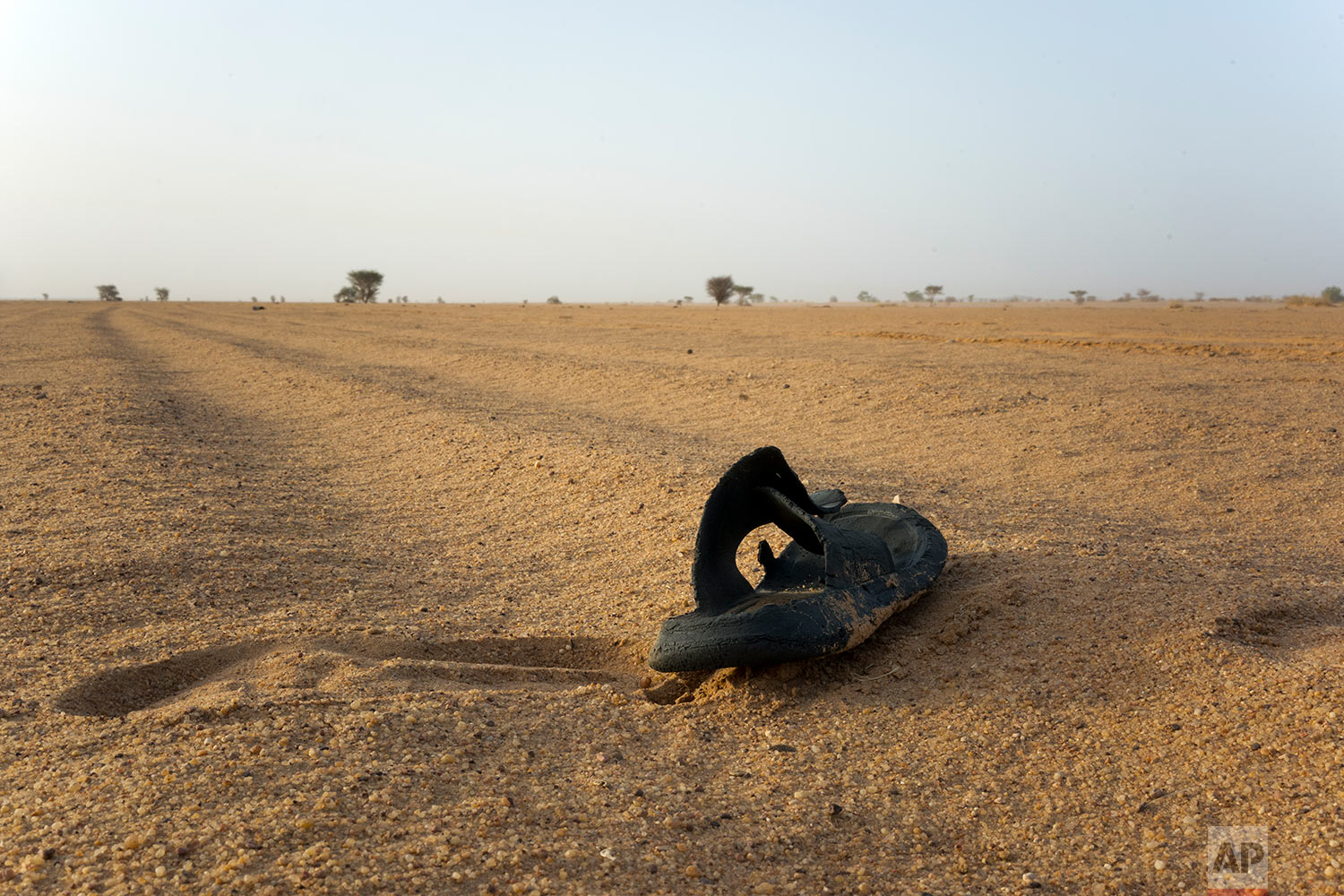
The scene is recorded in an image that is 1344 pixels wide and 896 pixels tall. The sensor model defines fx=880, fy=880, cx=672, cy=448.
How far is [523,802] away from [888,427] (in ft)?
18.1

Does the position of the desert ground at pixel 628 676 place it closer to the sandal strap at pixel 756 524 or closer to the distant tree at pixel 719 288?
the sandal strap at pixel 756 524

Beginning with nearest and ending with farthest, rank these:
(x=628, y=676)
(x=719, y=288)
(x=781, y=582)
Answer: (x=628, y=676)
(x=781, y=582)
(x=719, y=288)

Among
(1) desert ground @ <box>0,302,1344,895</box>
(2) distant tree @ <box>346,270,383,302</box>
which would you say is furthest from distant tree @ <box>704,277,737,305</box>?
(1) desert ground @ <box>0,302,1344,895</box>

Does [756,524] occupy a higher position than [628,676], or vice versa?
[756,524]

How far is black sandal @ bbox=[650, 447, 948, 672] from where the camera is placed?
2.61 m

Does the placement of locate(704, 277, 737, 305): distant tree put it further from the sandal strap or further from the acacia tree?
the sandal strap

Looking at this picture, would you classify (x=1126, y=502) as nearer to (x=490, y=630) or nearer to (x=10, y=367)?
(x=490, y=630)

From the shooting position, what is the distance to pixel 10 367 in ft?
39.2

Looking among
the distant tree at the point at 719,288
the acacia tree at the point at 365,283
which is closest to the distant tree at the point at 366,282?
the acacia tree at the point at 365,283

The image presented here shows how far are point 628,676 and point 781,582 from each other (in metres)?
0.61

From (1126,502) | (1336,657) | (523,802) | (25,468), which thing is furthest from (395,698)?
(25,468)

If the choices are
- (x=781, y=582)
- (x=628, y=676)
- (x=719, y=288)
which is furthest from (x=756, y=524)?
(x=719, y=288)

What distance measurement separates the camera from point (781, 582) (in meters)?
3.04

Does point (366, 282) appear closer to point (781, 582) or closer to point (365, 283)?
point (365, 283)
